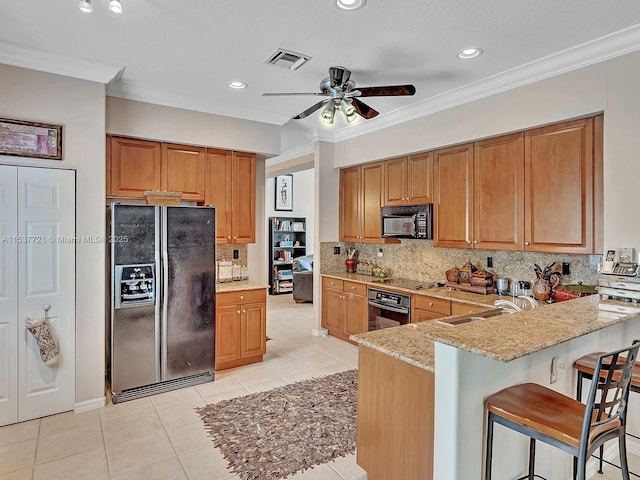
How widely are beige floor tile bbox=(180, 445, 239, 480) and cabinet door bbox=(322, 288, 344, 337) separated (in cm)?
271

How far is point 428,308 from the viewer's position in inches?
156

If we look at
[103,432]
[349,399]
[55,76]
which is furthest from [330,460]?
[55,76]

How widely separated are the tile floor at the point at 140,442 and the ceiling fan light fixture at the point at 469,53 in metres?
3.02

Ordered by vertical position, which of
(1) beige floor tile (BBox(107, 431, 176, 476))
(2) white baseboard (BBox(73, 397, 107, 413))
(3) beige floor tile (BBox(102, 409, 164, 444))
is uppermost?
(2) white baseboard (BBox(73, 397, 107, 413))

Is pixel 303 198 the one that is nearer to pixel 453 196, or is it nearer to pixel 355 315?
pixel 355 315

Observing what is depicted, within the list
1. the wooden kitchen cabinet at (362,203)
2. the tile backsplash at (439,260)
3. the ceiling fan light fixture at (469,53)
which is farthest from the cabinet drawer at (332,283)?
the ceiling fan light fixture at (469,53)

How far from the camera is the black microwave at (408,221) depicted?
4.30 meters

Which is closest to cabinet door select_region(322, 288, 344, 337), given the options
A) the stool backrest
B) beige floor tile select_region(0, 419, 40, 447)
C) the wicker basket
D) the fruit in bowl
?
the fruit in bowl

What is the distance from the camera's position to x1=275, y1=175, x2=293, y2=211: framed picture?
31.8 ft

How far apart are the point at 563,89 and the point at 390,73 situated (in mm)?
1357

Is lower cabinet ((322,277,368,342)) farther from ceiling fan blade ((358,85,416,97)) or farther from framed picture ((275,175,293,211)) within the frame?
framed picture ((275,175,293,211))

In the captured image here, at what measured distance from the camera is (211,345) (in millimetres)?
3883

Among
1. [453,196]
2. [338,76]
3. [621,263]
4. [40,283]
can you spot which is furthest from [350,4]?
[40,283]

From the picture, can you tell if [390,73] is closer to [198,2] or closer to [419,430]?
[198,2]
